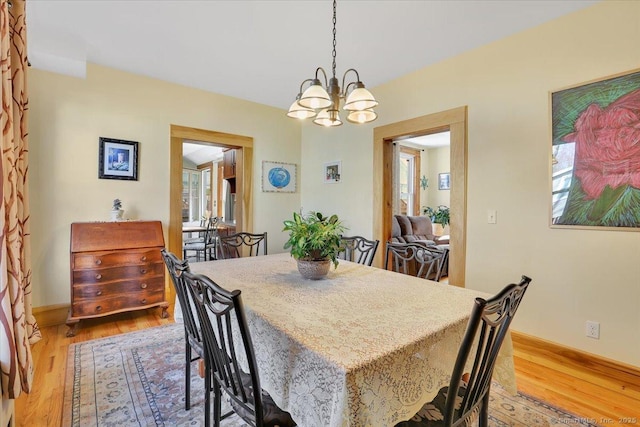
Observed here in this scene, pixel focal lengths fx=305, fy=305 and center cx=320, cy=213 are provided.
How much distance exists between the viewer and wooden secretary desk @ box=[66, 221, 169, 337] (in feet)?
8.79

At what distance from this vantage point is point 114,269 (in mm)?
2807

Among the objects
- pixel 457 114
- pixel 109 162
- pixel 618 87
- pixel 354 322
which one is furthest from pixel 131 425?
pixel 618 87

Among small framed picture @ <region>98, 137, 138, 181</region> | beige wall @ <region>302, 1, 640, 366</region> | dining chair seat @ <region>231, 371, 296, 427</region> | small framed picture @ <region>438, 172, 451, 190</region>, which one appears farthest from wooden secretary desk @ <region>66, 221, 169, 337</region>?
small framed picture @ <region>438, 172, 451, 190</region>

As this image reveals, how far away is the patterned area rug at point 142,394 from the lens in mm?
1629

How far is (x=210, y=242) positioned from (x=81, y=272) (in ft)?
8.43

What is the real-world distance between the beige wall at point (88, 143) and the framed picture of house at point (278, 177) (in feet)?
2.70

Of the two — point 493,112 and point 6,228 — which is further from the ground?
point 493,112

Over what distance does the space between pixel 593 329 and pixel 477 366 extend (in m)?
1.83

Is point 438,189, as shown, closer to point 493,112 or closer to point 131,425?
point 493,112

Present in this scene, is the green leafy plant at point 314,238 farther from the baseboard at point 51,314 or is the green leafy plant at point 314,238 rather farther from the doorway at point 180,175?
the baseboard at point 51,314

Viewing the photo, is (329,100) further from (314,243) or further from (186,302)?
(186,302)

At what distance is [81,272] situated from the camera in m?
2.67

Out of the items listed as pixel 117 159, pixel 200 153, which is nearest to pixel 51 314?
pixel 117 159

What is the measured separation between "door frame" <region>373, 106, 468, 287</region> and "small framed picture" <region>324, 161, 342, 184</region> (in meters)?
0.64
